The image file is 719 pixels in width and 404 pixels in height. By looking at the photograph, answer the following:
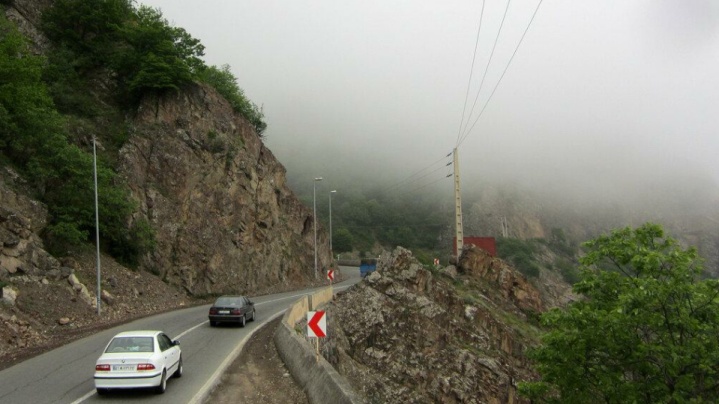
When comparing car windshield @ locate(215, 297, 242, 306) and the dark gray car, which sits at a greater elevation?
car windshield @ locate(215, 297, 242, 306)

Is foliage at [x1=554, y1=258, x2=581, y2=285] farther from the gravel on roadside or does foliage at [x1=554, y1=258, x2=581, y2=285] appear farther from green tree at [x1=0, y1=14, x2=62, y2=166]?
the gravel on roadside

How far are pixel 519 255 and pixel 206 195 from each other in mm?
72307

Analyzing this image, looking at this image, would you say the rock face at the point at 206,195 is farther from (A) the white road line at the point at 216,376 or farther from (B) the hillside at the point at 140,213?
(A) the white road line at the point at 216,376

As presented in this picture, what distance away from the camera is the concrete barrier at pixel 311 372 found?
10461mm

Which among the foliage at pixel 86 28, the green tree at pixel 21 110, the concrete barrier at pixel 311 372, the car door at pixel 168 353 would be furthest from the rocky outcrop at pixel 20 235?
the foliage at pixel 86 28

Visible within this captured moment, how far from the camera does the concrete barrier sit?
1046 cm

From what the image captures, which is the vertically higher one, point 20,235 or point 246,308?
point 20,235

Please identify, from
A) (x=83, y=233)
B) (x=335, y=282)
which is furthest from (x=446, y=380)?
(x=335, y=282)

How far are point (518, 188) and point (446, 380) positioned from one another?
14975cm

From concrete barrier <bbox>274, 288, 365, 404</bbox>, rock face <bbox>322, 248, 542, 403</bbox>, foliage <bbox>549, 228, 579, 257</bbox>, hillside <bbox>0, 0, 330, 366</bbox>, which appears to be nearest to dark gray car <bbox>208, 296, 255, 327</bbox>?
rock face <bbox>322, 248, 542, 403</bbox>

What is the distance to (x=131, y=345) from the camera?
40.8ft

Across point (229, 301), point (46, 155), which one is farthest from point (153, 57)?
point (229, 301)

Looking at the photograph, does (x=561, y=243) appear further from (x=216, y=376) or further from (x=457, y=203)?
(x=216, y=376)

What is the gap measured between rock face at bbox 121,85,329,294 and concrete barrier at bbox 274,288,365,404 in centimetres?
1989
